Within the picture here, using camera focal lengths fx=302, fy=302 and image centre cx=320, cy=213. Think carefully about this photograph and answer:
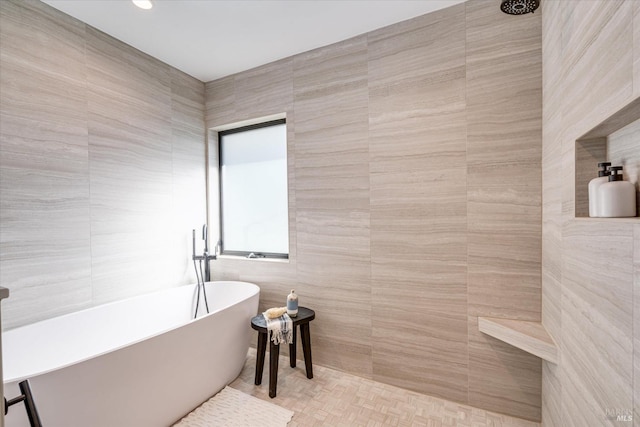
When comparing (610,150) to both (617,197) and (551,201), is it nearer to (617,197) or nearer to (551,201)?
(617,197)

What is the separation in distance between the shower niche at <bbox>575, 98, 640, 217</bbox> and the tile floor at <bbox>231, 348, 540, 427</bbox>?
149 centimetres

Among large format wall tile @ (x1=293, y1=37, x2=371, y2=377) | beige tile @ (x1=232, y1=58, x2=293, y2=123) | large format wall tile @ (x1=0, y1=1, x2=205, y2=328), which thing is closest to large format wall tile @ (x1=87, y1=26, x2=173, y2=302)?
large format wall tile @ (x1=0, y1=1, x2=205, y2=328)

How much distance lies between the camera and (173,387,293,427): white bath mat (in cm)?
192

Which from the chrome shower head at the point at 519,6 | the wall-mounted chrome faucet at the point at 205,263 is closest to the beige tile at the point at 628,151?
the chrome shower head at the point at 519,6

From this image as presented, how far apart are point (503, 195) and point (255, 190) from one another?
2255mm

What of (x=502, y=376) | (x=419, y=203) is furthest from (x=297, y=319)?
Answer: (x=502, y=376)

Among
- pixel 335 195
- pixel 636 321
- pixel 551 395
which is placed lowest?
pixel 551 395

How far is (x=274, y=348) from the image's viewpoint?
2.21 m

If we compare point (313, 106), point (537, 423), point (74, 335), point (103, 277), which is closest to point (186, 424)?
point (74, 335)

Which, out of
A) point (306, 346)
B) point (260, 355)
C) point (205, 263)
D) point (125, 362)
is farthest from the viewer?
point (205, 263)

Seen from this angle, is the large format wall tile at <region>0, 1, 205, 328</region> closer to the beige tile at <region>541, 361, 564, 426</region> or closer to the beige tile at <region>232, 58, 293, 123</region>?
the beige tile at <region>232, 58, 293, 123</region>

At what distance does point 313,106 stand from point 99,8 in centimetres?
166

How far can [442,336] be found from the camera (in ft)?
7.04

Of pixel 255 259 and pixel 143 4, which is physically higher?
pixel 143 4
